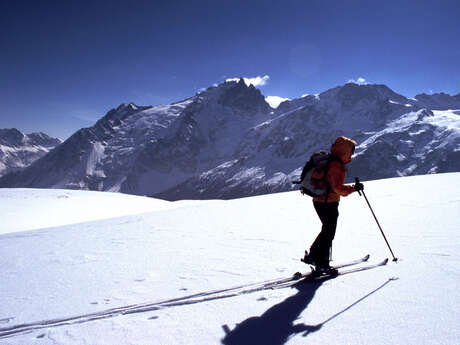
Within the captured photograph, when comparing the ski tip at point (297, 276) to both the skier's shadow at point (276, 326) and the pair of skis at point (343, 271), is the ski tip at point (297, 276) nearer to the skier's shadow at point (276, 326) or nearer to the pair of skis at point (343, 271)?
the pair of skis at point (343, 271)

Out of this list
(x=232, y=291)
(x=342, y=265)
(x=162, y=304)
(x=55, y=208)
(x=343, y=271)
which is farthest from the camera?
(x=55, y=208)

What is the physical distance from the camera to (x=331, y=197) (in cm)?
521

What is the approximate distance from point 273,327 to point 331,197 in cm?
241

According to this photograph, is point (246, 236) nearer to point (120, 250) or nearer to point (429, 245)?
point (120, 250)

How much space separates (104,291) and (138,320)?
1342 mm

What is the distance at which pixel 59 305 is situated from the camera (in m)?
4.43

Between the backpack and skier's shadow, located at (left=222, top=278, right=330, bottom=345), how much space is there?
169cm

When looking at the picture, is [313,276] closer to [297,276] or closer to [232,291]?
[297,276]

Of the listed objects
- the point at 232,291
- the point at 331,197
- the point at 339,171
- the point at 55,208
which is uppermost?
the point at 55,208

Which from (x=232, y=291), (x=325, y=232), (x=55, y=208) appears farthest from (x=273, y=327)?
(x=55, y=208)

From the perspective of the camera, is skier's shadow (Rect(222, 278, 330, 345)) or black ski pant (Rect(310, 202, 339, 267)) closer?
skier's shadow (Rect(222, 278, 330, 345))

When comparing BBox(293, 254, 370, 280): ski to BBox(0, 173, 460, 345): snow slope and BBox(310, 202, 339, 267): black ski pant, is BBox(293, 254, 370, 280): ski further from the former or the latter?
BBox(310, 202, 339, 267): black ski pant

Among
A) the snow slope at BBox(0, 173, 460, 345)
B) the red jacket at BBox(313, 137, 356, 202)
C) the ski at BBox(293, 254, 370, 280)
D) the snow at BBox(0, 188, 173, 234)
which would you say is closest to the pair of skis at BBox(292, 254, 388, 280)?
the ski at BBox(293, 254, 370, 280)

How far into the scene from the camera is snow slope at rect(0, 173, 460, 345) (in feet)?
11.4
